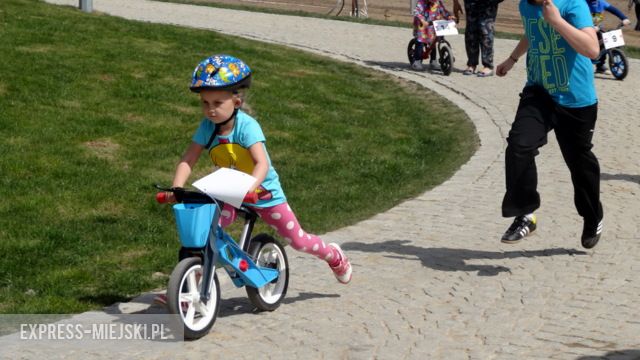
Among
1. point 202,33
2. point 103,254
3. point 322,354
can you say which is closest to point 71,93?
point 103,254

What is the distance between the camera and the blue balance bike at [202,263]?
6.30 m

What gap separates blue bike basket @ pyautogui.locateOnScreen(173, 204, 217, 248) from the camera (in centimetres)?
629

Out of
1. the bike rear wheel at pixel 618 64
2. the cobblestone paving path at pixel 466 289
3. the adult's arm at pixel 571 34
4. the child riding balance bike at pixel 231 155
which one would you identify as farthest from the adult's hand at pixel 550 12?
the bike rear wheel at pixel 618 64

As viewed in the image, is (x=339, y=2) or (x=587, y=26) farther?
(x=339, y=2)

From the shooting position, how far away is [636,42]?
23938 millimetres

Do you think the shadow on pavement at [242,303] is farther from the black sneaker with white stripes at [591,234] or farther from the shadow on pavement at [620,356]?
the black sneaker with white stripes at [591,234]

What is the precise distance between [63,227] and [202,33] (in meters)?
10.3

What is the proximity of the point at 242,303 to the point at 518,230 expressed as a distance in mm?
2217

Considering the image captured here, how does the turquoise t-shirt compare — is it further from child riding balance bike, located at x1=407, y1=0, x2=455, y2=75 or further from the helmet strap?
child riding balance bike, located at x1=407, y1=0, x2=455, y2=75

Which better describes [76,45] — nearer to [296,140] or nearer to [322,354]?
[296,140]

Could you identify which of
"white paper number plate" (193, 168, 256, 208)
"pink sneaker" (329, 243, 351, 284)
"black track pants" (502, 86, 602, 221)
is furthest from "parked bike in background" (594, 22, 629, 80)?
"white paper number plate" (193, 168, 256, 208)

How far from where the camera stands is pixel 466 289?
7.68 m

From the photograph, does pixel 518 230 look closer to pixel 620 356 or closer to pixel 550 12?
pixel 550 12

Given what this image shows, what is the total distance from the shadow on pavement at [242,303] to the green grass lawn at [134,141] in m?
0.58
